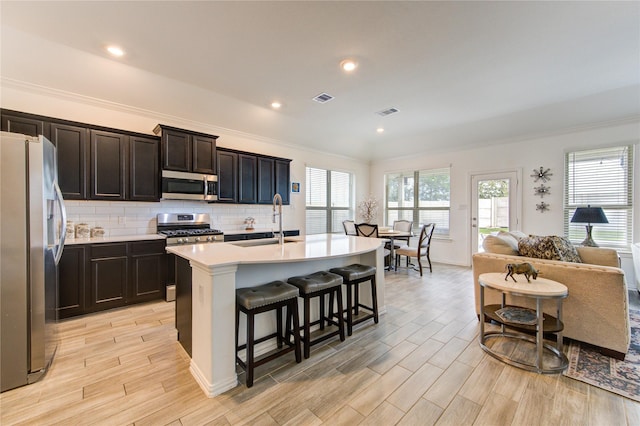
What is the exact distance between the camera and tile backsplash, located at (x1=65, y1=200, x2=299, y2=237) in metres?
3.60

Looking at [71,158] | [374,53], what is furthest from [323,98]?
[71,158]

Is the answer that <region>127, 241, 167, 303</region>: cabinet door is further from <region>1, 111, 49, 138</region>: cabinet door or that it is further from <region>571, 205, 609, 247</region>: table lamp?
<region>571, 205, 609, 247</region>: table lamp

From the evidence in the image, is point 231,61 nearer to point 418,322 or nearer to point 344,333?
point 344,333

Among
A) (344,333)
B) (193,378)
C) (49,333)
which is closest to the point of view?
(193,378)

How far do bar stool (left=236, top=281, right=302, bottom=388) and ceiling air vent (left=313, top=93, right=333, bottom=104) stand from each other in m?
2.98

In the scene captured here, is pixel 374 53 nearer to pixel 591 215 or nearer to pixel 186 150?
pixel 186 150

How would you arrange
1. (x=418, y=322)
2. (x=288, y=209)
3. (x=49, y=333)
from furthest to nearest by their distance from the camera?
(x=288, y=209) → (x=418, y=322) → (x=49, y=333)

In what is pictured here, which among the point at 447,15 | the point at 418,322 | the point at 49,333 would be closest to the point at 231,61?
the point at 447,15

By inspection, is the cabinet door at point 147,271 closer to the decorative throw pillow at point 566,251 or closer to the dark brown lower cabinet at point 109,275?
the dark brown lower cabinet at point 109,275

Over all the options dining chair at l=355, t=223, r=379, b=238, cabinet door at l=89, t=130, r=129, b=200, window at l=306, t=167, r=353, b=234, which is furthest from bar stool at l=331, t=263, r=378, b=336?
window at l=306, t=167, r=353, b=234

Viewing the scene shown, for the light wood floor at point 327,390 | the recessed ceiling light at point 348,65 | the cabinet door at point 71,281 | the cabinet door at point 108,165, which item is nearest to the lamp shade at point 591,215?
the light wood floor at point 327,390

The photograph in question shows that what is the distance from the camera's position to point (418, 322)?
3045 mm

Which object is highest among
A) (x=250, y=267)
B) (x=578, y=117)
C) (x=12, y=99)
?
(x=578, y=117)

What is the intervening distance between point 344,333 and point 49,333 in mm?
2596
